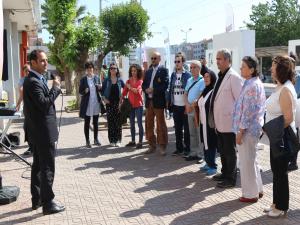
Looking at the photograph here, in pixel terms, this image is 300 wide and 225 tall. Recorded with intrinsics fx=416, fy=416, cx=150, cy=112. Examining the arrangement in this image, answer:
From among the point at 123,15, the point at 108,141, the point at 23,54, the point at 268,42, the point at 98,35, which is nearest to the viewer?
the point at 108,141

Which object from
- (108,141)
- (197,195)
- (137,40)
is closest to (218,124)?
(197,195)

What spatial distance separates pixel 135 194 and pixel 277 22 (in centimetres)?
6894

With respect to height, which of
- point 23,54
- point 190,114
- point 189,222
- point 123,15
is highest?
point 123,15

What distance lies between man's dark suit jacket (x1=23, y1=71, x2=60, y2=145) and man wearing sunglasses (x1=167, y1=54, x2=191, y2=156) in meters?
3.58

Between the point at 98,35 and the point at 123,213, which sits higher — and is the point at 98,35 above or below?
above

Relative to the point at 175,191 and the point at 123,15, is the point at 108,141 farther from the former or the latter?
the point at 123,15

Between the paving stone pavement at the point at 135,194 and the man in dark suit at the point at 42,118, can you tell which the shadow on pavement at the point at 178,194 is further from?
the man in dark suit at the point at 42,118

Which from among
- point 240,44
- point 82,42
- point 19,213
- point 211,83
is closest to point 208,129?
point 211,83

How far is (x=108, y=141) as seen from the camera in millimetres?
10414

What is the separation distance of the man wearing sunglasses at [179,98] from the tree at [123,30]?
38.1ft

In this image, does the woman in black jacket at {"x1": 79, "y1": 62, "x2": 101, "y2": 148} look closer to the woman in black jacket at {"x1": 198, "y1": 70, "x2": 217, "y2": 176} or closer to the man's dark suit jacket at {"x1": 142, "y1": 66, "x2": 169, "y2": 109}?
the man's dark suit jacket at {"x1": 142, "y1": 66, "x2": 169, "y2": 109}

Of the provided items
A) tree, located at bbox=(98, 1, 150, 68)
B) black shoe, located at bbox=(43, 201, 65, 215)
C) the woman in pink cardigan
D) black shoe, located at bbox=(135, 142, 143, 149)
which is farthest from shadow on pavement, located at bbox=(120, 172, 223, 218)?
tree, located at bbox=(98, 1, 150, 68)

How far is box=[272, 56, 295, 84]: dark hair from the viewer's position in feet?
15.5

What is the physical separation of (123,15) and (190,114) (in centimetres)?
1289
